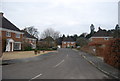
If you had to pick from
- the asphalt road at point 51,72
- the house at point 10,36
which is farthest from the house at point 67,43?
the asphalt road at point 51,72

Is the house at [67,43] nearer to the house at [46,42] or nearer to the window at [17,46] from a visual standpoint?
the house at [46,42]

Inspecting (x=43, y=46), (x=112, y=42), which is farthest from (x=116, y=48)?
(x=43, y=46)

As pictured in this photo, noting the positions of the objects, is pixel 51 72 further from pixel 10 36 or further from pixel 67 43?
pixel 67 43

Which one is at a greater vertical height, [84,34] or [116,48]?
[84,34]

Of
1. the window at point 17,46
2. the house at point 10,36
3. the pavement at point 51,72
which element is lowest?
the pavement at point 51,72

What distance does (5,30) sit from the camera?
33906mm

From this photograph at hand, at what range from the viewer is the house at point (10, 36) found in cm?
3317

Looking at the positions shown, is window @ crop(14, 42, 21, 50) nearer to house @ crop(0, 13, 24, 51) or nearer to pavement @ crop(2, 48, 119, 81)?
house @ crop(0, 13, 24, 51)

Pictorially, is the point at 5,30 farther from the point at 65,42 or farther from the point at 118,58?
the point at 65,42

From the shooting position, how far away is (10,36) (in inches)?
1420

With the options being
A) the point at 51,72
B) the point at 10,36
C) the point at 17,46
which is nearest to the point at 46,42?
the point at 17,46

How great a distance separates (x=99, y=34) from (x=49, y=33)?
22092 mm

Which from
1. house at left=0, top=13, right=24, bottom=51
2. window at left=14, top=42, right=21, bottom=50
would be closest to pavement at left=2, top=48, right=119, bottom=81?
house at left=0, top=13, right=24, bottom=51

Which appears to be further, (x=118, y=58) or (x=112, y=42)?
(x=112, y=42)
